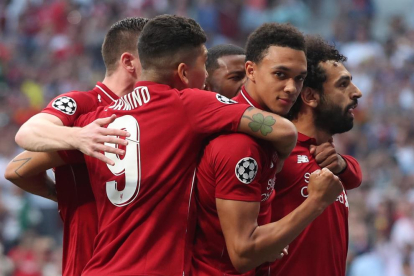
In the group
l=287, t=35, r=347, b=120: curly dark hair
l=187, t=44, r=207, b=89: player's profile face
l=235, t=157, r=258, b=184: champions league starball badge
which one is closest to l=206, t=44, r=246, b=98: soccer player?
l=287, t=35, r=347, b=120: curly dark hair

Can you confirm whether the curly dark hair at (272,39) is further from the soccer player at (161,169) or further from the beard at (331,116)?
the beard at (331,116)

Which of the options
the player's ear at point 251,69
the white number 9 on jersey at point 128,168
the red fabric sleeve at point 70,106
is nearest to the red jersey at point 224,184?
the white number 9 on jersey at point 128,168

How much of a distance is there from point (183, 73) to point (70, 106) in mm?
731

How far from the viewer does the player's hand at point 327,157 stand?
14.9 ft

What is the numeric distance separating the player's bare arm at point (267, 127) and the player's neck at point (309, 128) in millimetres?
1023

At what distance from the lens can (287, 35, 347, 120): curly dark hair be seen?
4668 mm

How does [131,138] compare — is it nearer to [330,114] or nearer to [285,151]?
[285,151]

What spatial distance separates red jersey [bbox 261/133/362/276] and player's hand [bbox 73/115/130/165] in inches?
45.1

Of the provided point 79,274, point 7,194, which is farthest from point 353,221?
point 79,274

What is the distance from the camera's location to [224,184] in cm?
360

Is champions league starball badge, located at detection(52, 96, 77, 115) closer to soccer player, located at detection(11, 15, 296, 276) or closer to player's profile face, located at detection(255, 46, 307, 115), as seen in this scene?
soccer player, located at detection(11, 15, 296, 276)

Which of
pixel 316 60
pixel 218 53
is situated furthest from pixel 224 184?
pixel 218 53

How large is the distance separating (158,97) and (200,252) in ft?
2.70

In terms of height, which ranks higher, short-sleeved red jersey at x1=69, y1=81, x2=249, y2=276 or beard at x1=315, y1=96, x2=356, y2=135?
beard at x1=315, y1=96, x2=356, y2=135
